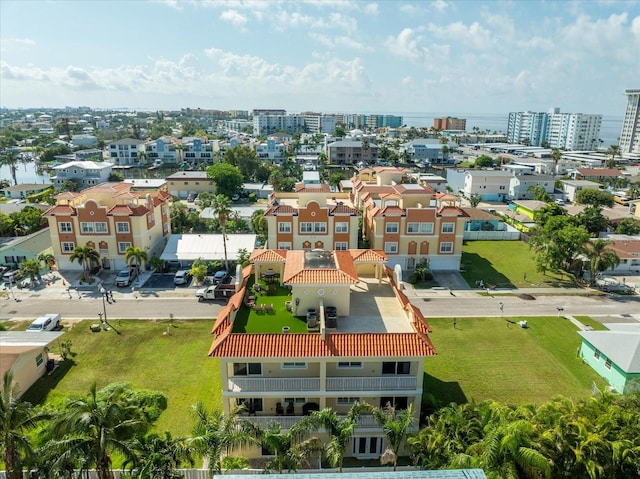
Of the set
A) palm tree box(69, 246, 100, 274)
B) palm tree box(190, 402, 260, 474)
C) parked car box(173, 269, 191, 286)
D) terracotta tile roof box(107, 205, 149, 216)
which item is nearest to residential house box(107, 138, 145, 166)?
terracotta tile roof box(107, 205, 149, 216)

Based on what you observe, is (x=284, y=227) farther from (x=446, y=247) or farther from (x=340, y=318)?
(x=340, y=318)

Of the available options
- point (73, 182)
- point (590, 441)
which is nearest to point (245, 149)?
point (73, 182)

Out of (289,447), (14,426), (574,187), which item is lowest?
(289,447)

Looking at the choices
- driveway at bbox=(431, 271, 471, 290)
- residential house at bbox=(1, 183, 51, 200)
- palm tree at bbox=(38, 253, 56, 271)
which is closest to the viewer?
driveway at bbox=(431, 271, 471, 290)

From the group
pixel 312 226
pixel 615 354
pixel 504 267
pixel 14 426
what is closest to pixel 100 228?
pixel 312 226

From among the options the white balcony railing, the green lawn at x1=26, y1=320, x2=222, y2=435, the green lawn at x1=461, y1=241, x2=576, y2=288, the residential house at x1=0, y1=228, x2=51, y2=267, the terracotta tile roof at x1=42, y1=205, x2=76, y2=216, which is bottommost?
the green lawn at x1=26, y1=320, x2=222, y2=435

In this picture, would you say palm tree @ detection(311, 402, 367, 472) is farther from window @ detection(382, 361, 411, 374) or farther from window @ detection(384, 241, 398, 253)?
window @ detection(384, 241, 398, 253)
